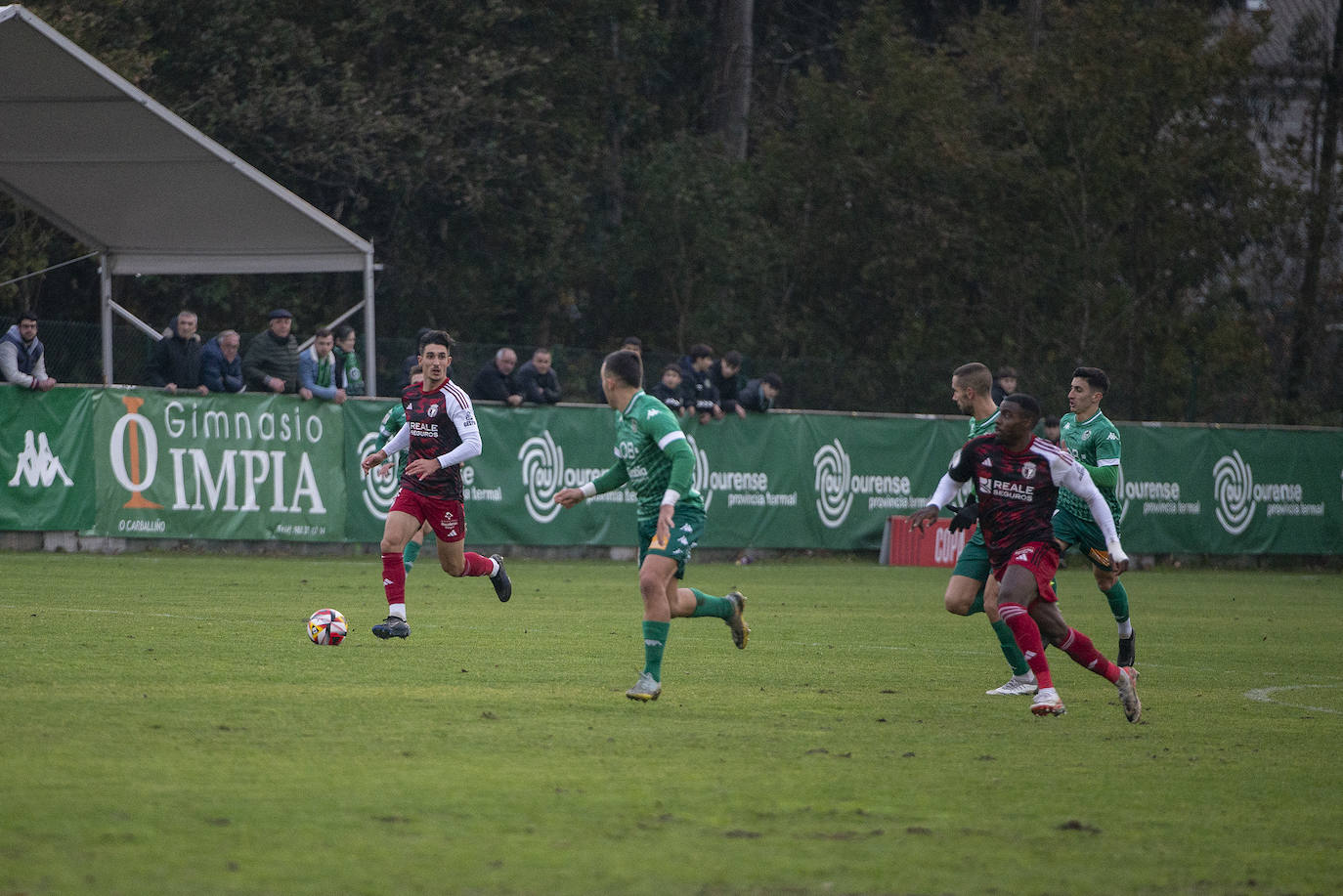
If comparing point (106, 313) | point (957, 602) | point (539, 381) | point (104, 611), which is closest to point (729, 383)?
point (539, 381)

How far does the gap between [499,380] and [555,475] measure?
1.47 meters

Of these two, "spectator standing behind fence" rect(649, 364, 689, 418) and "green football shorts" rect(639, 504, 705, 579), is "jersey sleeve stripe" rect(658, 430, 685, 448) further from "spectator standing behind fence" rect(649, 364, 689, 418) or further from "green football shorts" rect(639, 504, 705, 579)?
"spectator standing behind fence" rect(649, 364, 689, 418)

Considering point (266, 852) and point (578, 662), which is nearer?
point (266, 852)

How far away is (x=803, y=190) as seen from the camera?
125 ft

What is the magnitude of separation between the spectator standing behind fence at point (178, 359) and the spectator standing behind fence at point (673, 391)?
5986 mm

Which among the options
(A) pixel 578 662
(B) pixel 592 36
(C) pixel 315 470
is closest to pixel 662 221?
(B) pixel 592 36

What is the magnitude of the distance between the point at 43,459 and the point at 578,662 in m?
10.6

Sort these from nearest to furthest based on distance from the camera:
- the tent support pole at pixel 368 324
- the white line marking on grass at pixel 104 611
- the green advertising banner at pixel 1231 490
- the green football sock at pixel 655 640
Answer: the green football sock at pixel 655 640 < the white line marking on grass at pixel 104 611 < the tent support pole at pixel 368 324 < the green advertising banner at pixel 1231 490

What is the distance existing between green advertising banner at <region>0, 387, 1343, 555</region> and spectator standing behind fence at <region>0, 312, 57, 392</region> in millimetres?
197

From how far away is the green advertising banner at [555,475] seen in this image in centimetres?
1934

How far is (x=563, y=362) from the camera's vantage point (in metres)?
25.9

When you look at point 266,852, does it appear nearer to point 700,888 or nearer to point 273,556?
point 700,888

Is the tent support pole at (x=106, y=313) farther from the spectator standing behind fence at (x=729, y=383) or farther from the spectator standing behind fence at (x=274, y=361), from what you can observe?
the spectator standing behind fence at (x=729, y=383)

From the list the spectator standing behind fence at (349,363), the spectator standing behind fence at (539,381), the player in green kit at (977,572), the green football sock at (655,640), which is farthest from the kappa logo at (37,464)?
the player in green kit at (977,572)
